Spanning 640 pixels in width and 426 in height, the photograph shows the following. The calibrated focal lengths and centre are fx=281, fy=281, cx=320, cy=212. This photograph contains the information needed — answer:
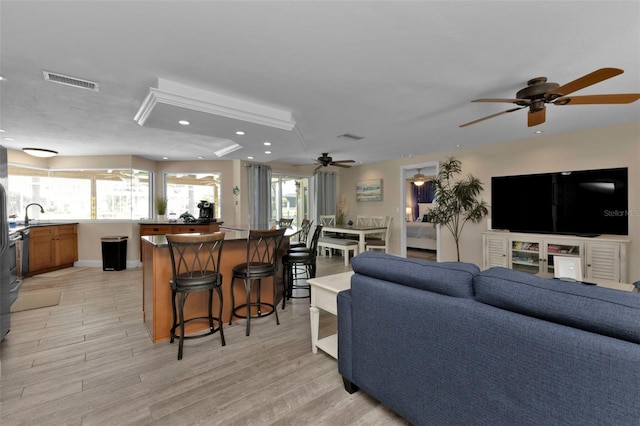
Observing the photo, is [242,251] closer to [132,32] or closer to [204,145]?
[132,32]

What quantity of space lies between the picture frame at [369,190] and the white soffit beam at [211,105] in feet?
14.4

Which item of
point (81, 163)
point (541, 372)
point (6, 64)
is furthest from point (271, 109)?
point (81, 163)

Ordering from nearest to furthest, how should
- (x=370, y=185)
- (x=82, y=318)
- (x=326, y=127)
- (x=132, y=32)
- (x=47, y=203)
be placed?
(x=132, y=32) < (x=82, y=318) < (x=326, y=127) < (x=47, y=203) < (x=370, y=185)

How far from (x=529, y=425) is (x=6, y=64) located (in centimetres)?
407

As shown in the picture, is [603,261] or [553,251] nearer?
[603,261]

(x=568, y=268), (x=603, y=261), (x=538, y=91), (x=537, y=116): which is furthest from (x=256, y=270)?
(x=603, y=261)

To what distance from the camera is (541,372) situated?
1069mm

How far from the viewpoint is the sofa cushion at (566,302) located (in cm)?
96

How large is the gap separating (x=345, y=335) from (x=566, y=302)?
1.24 m

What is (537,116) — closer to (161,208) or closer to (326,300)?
(326,300)

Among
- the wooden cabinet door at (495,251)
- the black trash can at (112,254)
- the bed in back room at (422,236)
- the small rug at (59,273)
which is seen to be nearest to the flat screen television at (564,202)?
the wooden cabinet door at (495,251)

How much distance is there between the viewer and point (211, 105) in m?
2.95

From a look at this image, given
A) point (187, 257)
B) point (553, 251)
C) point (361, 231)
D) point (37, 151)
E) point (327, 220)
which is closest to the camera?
point (187, 257)

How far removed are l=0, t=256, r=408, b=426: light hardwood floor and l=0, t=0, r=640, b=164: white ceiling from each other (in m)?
2.37
